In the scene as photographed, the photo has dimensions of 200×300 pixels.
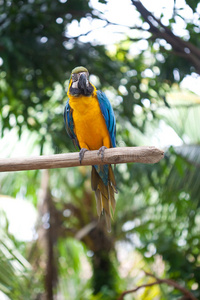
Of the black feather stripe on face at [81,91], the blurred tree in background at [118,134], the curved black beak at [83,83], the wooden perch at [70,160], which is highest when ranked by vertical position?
the curved black beak at [83,83]

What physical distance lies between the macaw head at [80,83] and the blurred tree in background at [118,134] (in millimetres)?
673

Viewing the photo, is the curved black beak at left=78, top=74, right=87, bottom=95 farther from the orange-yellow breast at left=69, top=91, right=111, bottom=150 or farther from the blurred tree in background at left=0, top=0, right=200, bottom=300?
the blurred tree in background at left=0, top=0, right=200, bottom=300

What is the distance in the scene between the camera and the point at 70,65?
8.96 feet

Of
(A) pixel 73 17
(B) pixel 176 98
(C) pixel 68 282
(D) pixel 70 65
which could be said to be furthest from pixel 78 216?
(A) pixel 73 17

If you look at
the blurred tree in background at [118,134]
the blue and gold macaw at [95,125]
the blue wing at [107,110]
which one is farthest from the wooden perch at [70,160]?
the blurred tree in background at [118,134]

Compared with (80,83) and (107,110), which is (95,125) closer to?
(107,110)

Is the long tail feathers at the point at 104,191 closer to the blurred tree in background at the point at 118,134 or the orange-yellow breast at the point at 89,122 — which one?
the orange-yellow breast at the point at 89,122

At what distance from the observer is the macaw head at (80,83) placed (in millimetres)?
1684

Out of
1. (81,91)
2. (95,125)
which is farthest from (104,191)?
(81,91)

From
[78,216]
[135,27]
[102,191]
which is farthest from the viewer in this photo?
[78,216]

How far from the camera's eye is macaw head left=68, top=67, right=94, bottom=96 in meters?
1.68

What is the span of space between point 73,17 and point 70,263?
110 inches

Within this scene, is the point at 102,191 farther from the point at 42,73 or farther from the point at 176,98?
the point at 176,98

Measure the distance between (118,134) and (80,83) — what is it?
1.10m
